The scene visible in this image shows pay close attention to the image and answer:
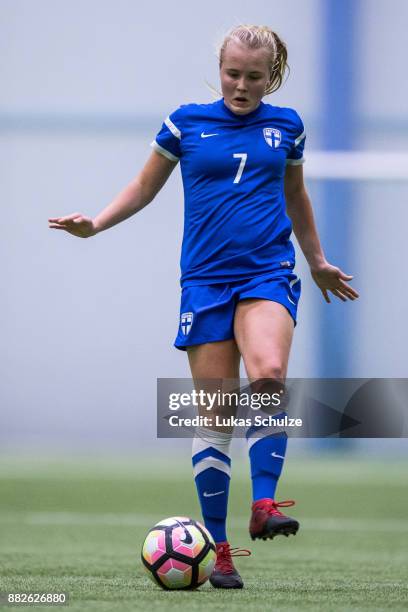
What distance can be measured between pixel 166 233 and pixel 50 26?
1.84 meters

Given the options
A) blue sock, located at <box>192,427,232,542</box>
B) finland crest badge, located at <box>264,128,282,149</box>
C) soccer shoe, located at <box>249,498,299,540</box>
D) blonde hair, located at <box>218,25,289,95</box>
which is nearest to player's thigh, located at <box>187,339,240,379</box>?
blue sock, located at <box>192,427,232,542</box>

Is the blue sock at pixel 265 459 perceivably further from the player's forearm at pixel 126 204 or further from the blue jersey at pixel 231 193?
the player's forearm at pixel 126 204

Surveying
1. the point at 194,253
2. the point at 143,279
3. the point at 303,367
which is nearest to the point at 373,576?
the point at 194,253

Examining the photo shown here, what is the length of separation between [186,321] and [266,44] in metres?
0.77

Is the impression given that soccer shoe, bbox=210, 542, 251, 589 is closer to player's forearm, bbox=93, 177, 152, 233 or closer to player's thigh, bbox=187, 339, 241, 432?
player's thigh, bbox=187, 339, 241, 432

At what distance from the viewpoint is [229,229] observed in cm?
354

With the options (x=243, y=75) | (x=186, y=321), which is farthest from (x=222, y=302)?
(x=243, y=75)

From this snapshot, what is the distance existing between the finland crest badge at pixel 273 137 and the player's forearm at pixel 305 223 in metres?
0.24

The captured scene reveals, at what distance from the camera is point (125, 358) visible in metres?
9.50

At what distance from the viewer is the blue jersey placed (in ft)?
11.6

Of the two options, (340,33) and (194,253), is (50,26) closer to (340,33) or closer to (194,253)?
(340,33)

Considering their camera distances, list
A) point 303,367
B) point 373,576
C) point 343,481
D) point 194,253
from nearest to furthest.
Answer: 1. point 194,253
2. point 373,576
3. point 343,481
4. point 303,367

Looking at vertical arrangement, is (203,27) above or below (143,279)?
above

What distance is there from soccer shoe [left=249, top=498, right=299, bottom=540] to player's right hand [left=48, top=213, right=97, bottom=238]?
93 cm
